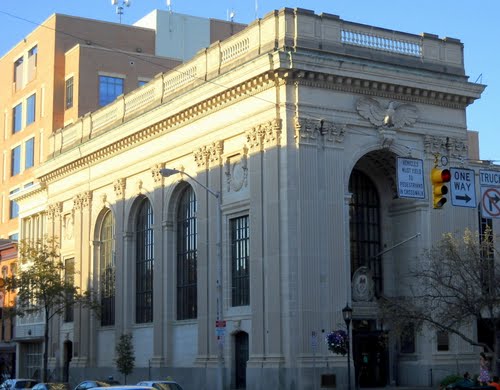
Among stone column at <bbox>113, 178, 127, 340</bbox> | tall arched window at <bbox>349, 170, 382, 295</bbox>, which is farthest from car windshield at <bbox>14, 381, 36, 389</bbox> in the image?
tall arched window at <bbox>349, 170, 382, 295</bbox>

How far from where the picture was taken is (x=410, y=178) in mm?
34906

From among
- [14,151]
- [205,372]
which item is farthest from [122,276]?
[14,151]

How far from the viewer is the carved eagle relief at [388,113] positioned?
46.6 meters

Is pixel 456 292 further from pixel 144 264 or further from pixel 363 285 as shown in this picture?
pixel 144 264

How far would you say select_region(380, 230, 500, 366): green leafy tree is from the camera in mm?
38781

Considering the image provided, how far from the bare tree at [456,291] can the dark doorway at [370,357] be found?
191 inches

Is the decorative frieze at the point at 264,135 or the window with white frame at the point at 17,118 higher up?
the window with white frame at the point at 17,118

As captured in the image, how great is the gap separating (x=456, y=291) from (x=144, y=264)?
2359 cm

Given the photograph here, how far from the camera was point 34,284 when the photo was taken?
199 feet

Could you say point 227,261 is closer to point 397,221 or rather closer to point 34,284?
point 397,221

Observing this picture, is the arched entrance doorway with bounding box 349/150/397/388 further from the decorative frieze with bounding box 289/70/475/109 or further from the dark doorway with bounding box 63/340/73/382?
the dark doorway with bounding box 63/340/73/382

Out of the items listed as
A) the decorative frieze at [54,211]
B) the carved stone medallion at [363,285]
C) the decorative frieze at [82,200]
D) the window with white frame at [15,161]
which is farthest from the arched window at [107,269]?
the window with white frame at [15,161]

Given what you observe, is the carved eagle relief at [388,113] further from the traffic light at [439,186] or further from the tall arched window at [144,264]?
the traffic light at [439,186]

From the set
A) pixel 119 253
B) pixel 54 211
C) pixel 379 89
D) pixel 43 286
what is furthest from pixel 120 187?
pixel 379 89
